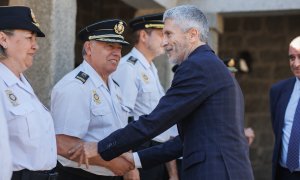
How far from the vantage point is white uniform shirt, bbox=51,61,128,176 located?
435 centimetres

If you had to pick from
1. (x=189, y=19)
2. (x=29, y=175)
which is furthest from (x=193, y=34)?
(x=29, y=175)

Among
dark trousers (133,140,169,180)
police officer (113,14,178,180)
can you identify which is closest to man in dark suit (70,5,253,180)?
police officer (113,14,178,180)

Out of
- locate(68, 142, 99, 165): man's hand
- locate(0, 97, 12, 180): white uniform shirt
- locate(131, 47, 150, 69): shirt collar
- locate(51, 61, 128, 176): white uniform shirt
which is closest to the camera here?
locate(0, 97, 12, 180): white uniform shirt

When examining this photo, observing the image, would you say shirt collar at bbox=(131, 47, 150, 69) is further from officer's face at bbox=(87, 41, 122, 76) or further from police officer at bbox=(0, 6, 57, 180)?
police officer at bbox=(0, 6, 57, 180)

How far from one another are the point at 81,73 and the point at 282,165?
1995 mm

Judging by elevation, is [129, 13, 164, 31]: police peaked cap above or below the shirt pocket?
above

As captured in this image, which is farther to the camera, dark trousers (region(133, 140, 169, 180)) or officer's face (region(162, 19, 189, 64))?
dark trousers (region(133, 140, 169, 180))

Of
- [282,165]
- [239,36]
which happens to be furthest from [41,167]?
[239,36]

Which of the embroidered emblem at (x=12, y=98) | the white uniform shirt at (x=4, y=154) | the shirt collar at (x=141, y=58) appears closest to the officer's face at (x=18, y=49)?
the embroidered emblem at (x=12, y=98)

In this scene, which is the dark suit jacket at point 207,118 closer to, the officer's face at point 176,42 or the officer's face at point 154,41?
the officer's face at point 176,42

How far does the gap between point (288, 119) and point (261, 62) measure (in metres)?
4.25

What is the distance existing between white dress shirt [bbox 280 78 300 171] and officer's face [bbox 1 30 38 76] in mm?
2556

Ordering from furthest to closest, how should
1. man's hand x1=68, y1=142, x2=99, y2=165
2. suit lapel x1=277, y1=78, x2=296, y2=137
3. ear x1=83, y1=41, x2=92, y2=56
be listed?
suit lapel x1=277, y1=78, x2=296, y2=137 → ear x1=83, y1=41, x2=92, y2=56 → man's hand x1=68, y1=142, x2=99, y2=165

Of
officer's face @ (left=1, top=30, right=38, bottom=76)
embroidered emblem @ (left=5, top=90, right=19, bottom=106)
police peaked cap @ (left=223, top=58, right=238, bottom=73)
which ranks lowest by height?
police peaked cap @ (left=223, top=58, right=238, bottom=73)
